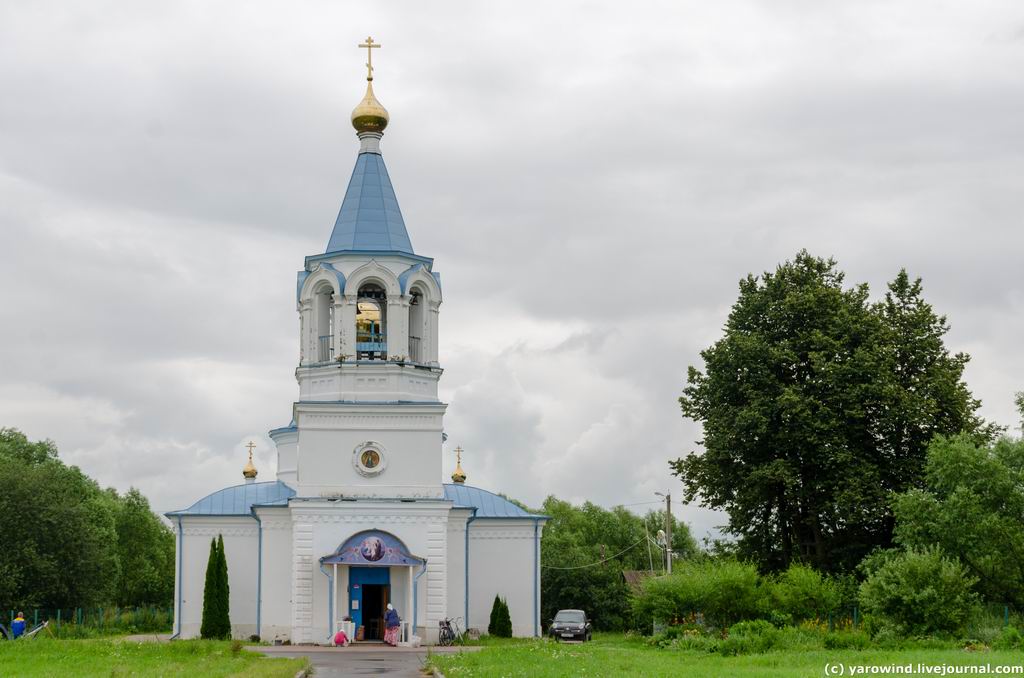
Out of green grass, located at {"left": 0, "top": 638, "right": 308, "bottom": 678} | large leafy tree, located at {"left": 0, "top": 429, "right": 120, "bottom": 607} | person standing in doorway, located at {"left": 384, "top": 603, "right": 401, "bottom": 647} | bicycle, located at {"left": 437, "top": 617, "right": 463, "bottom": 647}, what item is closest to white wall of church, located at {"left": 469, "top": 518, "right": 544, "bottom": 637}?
bicycle, located at {"left": 437, "top": 617, "right": 463, "bottom": 647}

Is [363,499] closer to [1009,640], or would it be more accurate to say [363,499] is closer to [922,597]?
[922,597]

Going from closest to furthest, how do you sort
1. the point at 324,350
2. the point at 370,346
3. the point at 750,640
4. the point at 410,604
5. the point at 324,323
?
the point at 750,640, the point at 410,604, the point at 370,346, the point at 324,350, the point at 324,323

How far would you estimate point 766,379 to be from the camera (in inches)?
1314

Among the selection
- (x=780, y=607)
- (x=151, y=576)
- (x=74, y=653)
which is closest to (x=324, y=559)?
(x=74, y=653)

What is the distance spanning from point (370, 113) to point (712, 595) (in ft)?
53.0

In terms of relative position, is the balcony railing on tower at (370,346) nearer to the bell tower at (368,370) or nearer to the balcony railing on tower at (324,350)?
the bell tower at (368,370)

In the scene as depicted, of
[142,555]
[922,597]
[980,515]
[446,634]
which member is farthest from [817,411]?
[142,555]

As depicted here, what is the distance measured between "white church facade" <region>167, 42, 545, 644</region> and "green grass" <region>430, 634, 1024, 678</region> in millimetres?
7128

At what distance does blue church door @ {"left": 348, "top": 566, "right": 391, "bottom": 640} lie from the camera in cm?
3259

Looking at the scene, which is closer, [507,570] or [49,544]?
[507,570]

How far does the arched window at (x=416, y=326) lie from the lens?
112 feet

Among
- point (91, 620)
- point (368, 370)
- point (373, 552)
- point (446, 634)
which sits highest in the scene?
point (368, 370)

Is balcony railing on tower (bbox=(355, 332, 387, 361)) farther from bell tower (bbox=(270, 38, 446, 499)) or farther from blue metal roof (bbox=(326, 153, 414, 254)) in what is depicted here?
blue metal roof (bbox=(326, 153, 414, 254))

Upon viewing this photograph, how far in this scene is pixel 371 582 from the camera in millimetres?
32688
